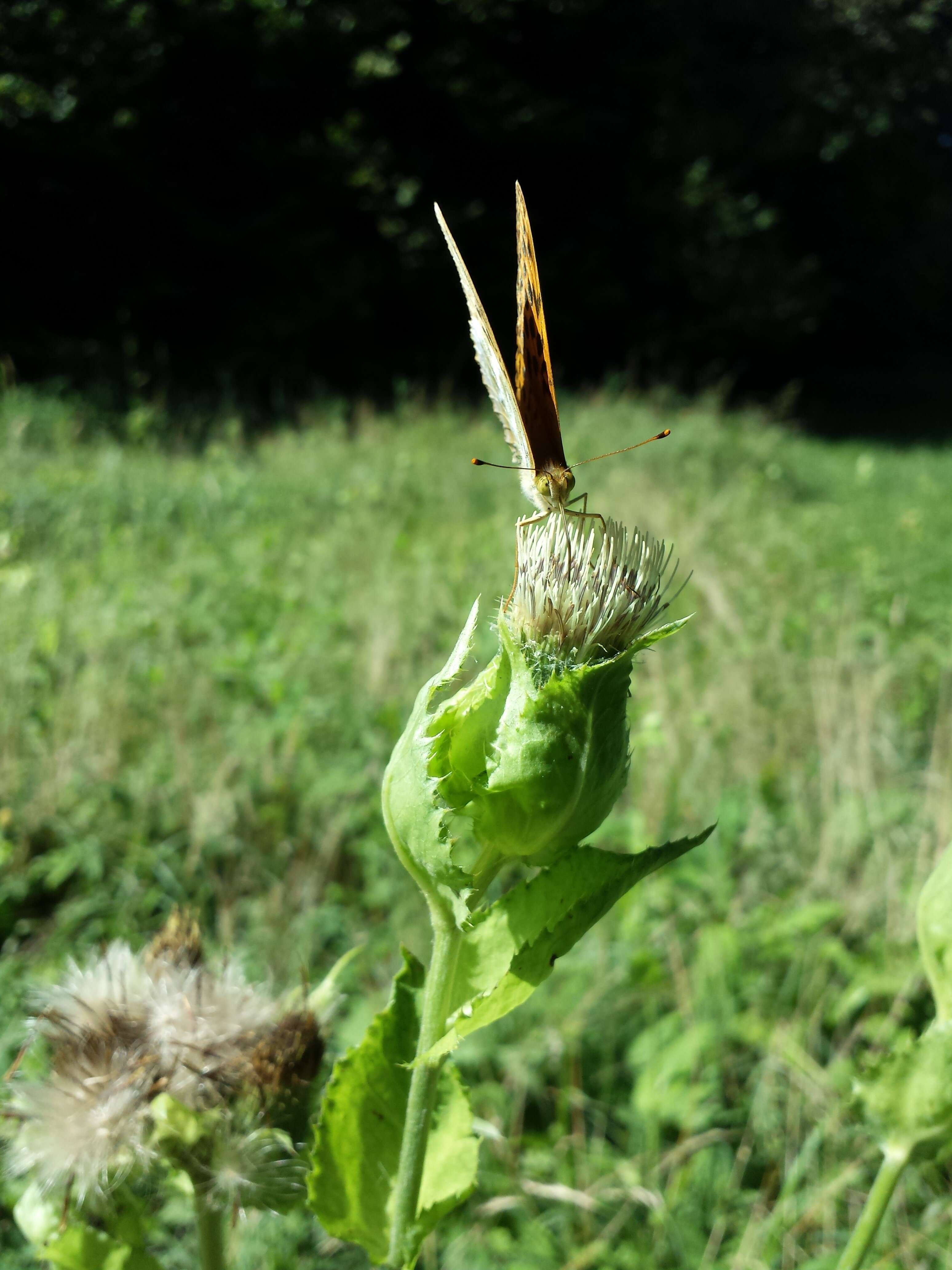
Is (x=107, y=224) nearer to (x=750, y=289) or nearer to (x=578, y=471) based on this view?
(x=578, y=471)

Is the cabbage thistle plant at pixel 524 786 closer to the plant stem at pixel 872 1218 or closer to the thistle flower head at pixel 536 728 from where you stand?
the thistle flower head at pixel 536 728

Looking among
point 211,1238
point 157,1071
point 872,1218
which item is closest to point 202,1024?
point 157,1071

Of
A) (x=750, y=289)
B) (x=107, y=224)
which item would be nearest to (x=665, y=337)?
(x=750, y=289)

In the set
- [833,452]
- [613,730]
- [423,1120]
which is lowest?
[833,452]

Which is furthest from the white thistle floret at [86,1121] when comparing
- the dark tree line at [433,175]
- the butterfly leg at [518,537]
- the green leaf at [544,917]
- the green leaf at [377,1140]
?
the dark tree line at [433,175]

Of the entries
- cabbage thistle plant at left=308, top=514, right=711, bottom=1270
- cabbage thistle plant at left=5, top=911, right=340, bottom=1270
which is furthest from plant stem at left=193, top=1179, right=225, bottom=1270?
cabbage thistle plant at left=308, top=514, right=711, bottom=1270

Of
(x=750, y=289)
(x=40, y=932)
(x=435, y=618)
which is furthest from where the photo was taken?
(x=750, y=289)
